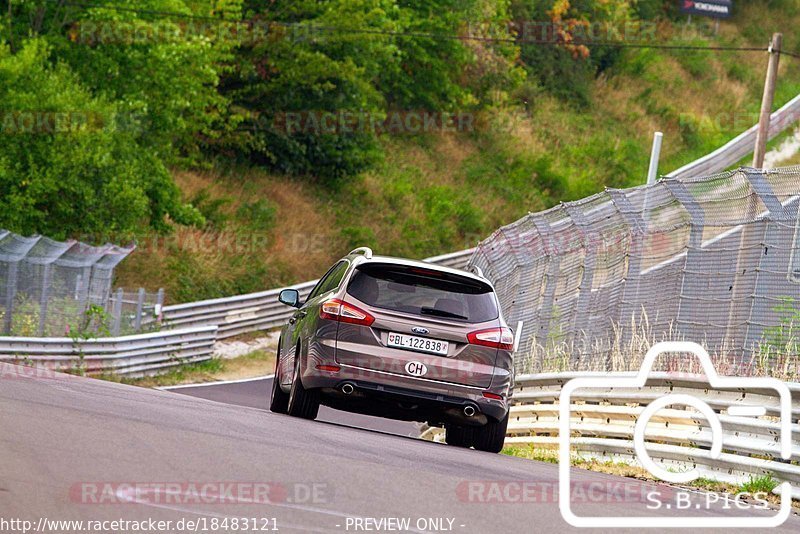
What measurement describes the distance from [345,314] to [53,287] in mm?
13049

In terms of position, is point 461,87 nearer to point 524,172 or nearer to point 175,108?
point 524,172

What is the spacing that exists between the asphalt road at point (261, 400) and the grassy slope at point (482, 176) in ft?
29.4

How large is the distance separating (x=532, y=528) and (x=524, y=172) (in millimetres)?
50627

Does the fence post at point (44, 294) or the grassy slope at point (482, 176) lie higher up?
the grassy slope at point (482, 176)

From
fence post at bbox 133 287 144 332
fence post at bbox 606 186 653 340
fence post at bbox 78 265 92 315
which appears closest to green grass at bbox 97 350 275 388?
fence post at bbox 133 287 144 332

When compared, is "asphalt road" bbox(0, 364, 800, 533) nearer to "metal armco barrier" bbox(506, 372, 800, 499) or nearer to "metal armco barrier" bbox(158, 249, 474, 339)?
"metal armco barrier" bbox(506, 372, 800, 499)

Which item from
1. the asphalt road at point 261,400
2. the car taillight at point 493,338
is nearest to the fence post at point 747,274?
the car taillight at point 493,338

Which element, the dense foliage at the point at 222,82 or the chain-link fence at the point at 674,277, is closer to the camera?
the chain-link fence at the point at 674,277

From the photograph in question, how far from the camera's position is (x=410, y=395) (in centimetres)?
1238

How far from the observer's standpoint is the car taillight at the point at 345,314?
40.9 ft

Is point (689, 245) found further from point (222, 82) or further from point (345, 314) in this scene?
point (222, 82)

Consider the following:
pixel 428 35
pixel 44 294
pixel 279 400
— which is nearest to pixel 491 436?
pixel 279 400

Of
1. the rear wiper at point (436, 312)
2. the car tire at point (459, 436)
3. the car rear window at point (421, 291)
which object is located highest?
the car rear window at point (421, 291)

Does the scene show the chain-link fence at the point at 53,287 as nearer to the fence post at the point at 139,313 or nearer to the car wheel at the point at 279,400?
the fence post at the point at 139,313
